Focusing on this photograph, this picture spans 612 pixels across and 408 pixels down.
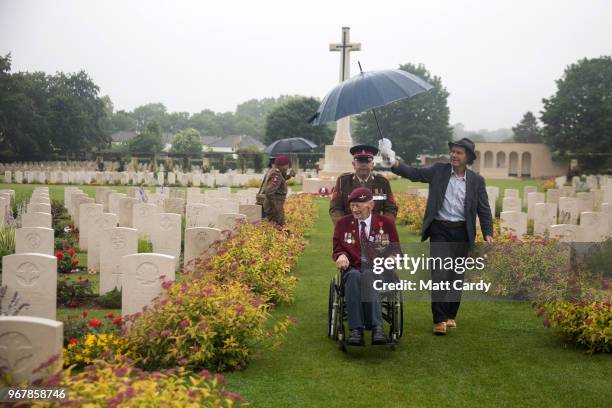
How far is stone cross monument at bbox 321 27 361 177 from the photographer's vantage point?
30.7 meters

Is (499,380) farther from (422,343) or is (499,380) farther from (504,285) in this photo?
(504,285)

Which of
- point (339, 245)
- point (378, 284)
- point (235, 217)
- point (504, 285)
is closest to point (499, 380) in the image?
point (378, 284)

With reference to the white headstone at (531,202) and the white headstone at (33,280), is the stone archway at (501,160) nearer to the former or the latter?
the white headstone at (531,202)

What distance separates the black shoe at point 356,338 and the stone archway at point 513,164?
2458 inches

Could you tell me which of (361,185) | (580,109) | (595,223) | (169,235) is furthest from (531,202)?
(580,109)

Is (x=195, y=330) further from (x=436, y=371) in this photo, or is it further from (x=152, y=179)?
(x=152, y=179)

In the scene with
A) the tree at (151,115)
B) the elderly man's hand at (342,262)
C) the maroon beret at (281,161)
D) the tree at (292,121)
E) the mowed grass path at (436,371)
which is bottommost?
the mowed grass path at (436,371)

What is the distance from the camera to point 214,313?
5238mm

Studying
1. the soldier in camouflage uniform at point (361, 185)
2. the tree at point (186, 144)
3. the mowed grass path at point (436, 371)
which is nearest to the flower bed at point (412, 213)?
the soldier in camouflage uniform at point (361, 185)

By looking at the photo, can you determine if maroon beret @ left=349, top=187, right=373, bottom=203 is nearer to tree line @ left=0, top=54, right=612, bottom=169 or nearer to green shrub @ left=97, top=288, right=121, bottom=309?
green shrub @ left=97, top=288, right=121, bottom=309

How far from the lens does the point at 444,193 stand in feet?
20.6

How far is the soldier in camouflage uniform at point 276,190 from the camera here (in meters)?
11.0

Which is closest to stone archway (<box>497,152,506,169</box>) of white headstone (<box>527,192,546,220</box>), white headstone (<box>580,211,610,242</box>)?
white headstone (<box>527,192,546,220</box>)

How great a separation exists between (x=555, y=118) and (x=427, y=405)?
57.7 meters
